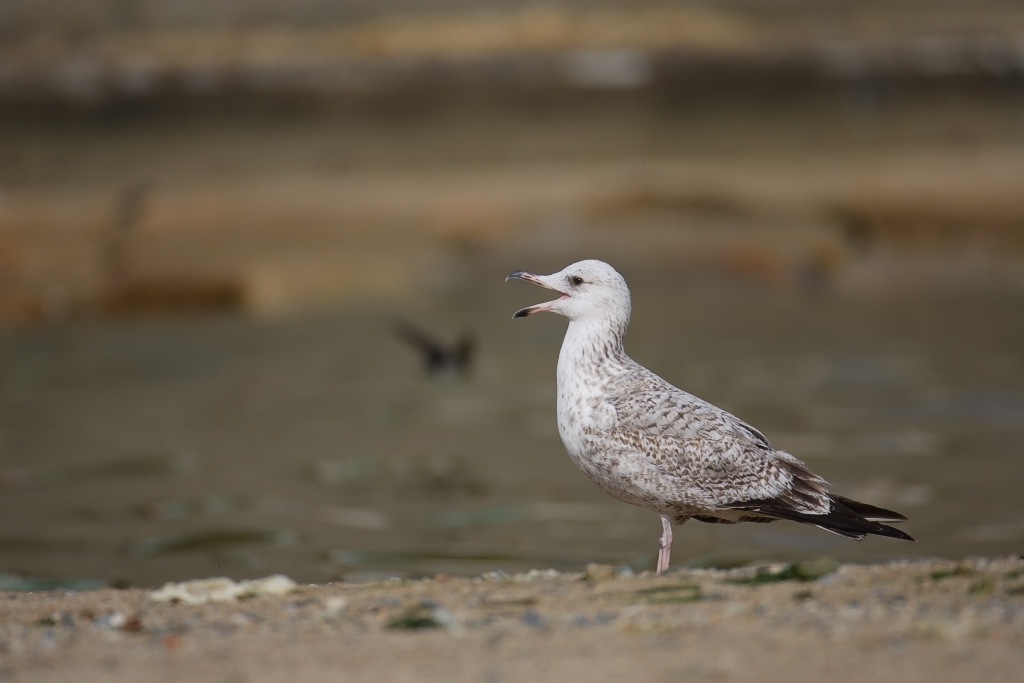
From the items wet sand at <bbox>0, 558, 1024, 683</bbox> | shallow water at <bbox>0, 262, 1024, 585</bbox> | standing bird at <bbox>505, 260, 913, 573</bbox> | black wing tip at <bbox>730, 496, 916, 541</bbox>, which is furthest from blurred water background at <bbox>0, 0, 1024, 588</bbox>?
wet sand at <bbox>0, 558, 1024, 683</bbox>

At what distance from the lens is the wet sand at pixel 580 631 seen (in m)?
4.28

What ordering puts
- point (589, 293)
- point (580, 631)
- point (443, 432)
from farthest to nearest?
point (443, 432) < point (589, 293) < point (580, 631)

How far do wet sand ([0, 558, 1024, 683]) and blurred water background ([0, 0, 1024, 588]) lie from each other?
279 cm

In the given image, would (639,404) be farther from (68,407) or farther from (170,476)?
(68,407)

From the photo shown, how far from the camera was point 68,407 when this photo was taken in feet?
44.7

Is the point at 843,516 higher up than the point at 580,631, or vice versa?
the point at 843,516

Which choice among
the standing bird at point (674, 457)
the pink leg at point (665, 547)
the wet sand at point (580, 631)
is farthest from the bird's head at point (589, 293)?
the wet sand at point (580, 631)

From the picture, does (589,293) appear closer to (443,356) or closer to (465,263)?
(443,356)

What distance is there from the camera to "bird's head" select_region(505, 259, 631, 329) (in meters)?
6.66

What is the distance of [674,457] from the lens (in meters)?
6.22

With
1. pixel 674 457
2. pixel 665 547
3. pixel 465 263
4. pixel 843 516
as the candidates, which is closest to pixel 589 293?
pixel 674 457

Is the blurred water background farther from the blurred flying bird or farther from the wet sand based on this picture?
the wet sand

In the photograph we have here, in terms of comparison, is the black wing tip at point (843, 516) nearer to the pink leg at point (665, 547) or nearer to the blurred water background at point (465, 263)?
the pink leg at point (665, 547)

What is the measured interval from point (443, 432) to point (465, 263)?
6726mm
